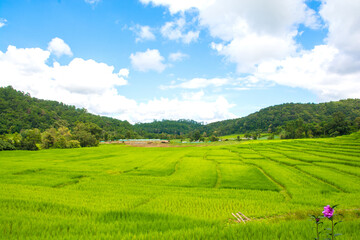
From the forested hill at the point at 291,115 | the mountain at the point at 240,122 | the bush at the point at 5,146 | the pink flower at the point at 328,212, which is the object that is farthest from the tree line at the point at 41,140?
the forested hill at the point at 291,115

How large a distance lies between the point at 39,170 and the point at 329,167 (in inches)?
1170

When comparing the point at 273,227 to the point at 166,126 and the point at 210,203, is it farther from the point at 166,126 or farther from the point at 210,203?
the point at 166,126

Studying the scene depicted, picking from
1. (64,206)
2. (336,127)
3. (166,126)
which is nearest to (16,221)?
(64,206)

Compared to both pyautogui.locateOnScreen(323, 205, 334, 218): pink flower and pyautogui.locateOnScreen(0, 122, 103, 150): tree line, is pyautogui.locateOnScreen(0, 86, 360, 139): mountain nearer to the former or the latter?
pyautogui.locateOnScreen(0, 122, 103, 150): tree line

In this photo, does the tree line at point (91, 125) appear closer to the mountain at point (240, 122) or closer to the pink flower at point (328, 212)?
the mountain at point (240, 122)

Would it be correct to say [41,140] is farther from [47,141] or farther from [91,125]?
[91,125]

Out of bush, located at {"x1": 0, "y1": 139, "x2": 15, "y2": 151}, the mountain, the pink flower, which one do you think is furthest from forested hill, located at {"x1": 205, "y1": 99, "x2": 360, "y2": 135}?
the pink flower

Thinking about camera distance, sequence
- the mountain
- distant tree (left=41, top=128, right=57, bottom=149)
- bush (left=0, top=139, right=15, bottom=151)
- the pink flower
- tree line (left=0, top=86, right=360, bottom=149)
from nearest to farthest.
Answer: the pink flower
bush (left=0, top=139, right=15, bottom=151)
distant tree (left=41, top=128, right=57, bottom=149)
tree line (left=0, top=86, right=360, bottom=149)
the mountain

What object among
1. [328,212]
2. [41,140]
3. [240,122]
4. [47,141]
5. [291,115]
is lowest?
[47,141]

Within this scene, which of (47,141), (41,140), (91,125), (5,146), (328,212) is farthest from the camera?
(91,125)

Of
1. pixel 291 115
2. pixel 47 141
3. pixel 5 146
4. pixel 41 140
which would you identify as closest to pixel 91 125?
pixel 47 141

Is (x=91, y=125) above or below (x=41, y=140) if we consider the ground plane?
above

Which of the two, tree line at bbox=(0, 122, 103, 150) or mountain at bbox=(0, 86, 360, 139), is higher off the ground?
mountain at bbox=(0, 86, 360, 139)

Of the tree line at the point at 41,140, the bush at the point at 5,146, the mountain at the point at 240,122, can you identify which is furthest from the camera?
the mountain at the point at 240,122
